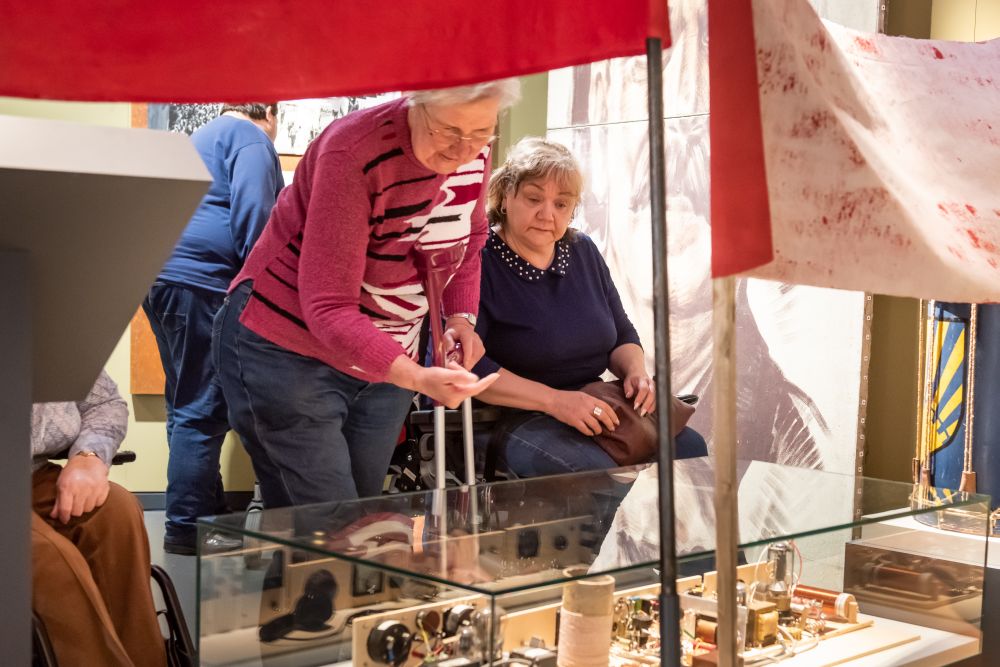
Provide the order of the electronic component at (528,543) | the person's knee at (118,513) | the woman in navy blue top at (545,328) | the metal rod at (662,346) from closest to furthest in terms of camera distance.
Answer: the metal rod at (662,346), the electronic component at (528,543), the person's knee at (118,513), the woman in navy blue top at (545,328)

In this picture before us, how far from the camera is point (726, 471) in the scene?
113cm

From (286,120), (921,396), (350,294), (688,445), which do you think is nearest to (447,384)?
(350,294)

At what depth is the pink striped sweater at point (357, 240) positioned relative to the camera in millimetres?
1954

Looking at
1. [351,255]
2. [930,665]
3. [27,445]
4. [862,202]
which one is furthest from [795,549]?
[27,445]

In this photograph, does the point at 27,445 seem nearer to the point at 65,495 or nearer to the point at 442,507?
the point at 442,507

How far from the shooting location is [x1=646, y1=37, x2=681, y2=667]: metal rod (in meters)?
1.04

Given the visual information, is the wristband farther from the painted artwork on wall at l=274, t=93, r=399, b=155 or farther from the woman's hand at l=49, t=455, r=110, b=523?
the painted artwork on wall at l=274, t=93, r=399, b=155

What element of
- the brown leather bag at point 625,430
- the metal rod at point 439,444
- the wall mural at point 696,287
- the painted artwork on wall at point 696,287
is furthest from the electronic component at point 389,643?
the wall mural at point 696,287

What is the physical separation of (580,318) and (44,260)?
2.20 meters

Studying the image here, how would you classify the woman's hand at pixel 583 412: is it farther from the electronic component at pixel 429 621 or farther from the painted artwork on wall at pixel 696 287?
the electronic component at pixel 429 621

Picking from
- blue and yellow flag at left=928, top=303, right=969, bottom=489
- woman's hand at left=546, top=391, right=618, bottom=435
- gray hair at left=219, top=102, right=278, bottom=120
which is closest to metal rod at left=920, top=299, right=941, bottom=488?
blue and yellow flag at left=928, top=303, right=969, bottom=489

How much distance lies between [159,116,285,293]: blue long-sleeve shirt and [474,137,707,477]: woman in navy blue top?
0.98 meters

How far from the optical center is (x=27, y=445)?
96 centimetres

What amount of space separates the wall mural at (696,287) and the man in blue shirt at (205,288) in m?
1.56
